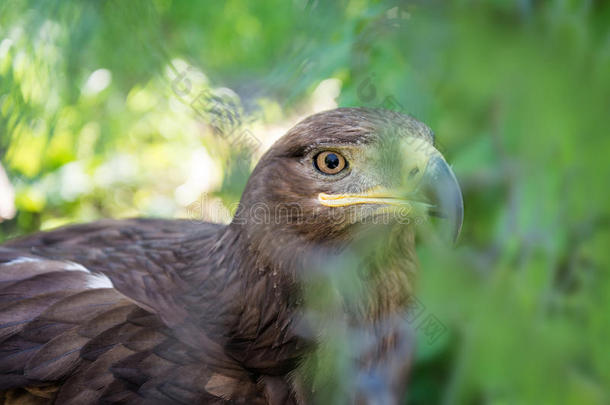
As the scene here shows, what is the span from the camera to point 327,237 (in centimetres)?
208

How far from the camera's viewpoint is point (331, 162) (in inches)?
81.7

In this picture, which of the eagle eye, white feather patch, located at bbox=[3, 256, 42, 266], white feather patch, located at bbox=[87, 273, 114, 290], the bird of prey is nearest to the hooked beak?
the bird of prey

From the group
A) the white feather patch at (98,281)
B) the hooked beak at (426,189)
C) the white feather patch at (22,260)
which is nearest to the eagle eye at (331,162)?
the hooked beak at (426,189)

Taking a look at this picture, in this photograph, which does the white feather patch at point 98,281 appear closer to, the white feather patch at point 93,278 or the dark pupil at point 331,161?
the white feather patch at point 93,278

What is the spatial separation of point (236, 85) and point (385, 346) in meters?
1.31

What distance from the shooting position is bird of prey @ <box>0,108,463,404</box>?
1992mm

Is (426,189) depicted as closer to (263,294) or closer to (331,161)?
(331,161)

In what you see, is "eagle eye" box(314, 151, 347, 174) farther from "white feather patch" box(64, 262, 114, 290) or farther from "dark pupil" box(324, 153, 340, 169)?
"white feather patch" box(64, 262, 114, 290)

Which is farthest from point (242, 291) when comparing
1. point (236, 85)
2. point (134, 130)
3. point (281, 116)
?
point (134, 130)

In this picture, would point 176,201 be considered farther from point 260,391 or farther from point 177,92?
point 177,92

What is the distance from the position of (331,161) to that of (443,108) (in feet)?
1.65

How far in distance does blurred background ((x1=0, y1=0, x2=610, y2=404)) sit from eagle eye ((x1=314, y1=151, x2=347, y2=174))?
17cm

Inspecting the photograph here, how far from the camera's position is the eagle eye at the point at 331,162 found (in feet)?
6.77

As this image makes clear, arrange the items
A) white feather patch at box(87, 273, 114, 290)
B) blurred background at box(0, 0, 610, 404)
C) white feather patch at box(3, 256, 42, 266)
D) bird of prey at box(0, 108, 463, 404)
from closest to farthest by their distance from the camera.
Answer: blurred background at box(0, 0, 610, 404), bird of prey at box(0, 108, 463, 404), white feather patch at box(87, 273, 114, 290), white feather patch at box(3, 256, 42, 266)
